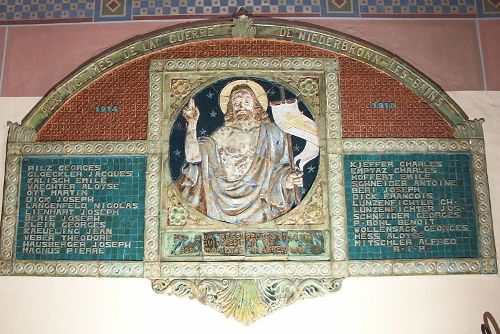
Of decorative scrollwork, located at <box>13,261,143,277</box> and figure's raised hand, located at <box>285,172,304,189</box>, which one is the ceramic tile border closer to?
decorative scrollwork, located at <box>13,261,143,277</box>

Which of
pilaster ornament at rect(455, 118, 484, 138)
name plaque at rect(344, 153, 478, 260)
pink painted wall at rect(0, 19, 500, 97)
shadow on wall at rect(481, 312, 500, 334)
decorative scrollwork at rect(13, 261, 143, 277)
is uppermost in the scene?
pink painted wall at rect(0, 19, 500, 97)

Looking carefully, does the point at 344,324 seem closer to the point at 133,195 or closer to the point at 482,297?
the point at 482,297

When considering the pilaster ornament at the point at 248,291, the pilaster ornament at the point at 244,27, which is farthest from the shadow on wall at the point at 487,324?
the pilaster ornament at the point at 244,27

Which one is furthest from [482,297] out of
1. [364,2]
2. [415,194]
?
[364,2]

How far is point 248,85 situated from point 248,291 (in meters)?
1.66

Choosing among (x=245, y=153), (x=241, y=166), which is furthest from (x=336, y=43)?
(x=241, y=166)

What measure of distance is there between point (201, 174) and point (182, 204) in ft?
0.93

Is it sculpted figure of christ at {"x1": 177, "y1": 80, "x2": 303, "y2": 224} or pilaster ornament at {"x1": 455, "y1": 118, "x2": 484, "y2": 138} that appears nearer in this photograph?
sculpted figure of christ at {"x1": 177, "y1": 80, "x2": 303, "y2": 224}

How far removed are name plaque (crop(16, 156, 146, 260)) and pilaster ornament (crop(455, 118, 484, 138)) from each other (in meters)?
2.55

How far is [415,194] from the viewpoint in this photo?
16.4ft

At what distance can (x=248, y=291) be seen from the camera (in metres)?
4.79

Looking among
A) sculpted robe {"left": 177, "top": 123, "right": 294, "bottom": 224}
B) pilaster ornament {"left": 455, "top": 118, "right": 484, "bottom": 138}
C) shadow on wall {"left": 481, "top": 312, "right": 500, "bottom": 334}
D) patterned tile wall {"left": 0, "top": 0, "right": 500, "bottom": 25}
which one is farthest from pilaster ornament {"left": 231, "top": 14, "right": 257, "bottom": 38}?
shadow on wall {"left": 481, "top": 312, "right": 500, "bottom": 334}

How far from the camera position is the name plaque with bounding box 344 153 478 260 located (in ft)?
16.0

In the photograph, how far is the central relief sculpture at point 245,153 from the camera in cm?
498
